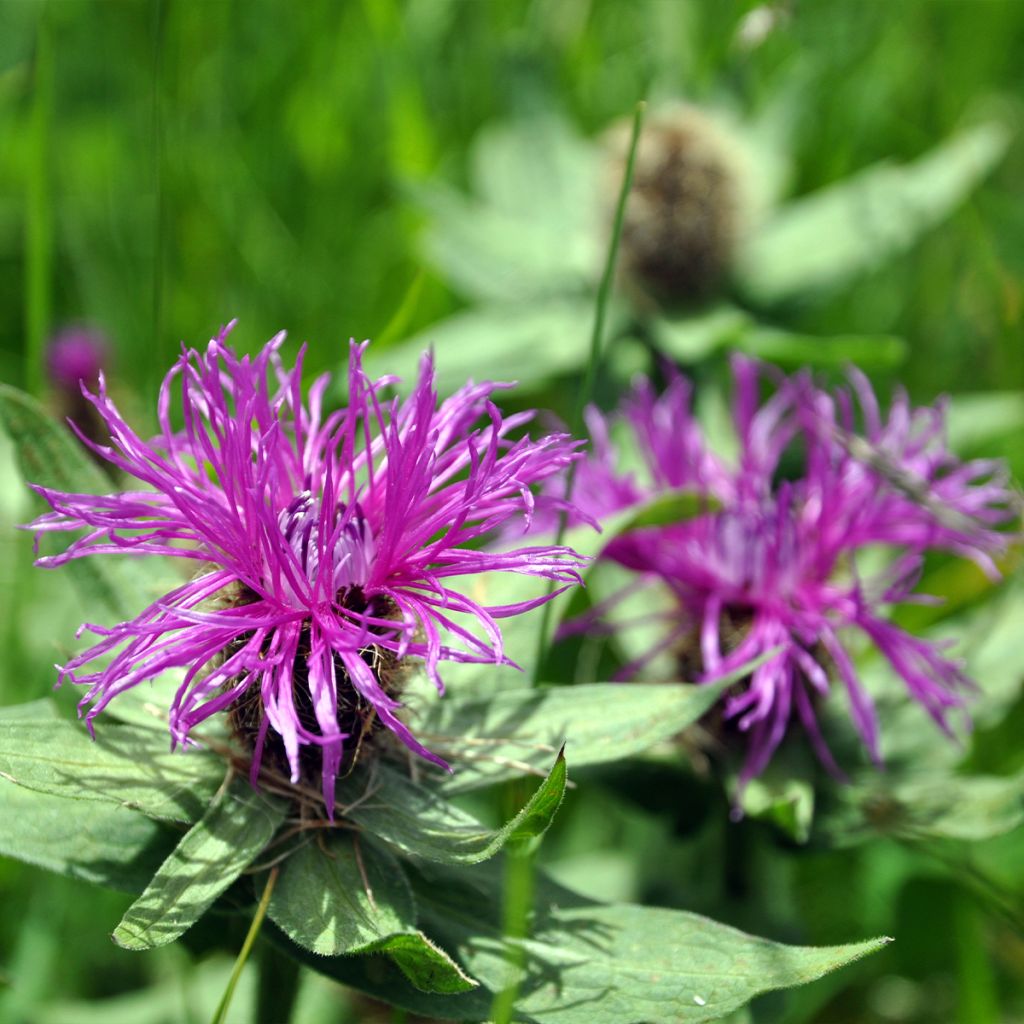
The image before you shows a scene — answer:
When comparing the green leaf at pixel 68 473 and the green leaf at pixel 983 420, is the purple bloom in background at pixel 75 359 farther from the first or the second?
the green leaf at pixel 983 420

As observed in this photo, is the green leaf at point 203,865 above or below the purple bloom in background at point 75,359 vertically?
below

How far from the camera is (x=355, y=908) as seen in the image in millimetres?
1228

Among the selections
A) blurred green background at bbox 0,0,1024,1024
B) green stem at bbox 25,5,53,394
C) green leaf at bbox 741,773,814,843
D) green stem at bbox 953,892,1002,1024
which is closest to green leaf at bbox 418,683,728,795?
green leaf at bbox 741,773,814,843

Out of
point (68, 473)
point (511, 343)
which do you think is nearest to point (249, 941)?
point (68, 473)

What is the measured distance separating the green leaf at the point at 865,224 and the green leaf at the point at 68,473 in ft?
5.32

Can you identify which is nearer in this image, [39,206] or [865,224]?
[39,206]

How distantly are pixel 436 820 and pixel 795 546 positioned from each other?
662mm

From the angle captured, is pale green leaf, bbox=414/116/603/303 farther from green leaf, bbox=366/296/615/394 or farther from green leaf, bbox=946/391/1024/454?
green leaf, bbox=946/391/1024/454

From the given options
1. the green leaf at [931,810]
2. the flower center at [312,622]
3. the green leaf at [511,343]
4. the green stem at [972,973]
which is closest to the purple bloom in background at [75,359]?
the green leaf at [511,343]

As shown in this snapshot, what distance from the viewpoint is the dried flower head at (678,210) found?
8.77ft

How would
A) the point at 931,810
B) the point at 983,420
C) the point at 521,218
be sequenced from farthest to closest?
the point at 521,218, the point at 983,420, the point at 931,810

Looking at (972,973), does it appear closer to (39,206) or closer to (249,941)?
(249,941)

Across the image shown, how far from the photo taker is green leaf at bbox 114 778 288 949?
44.6 inches

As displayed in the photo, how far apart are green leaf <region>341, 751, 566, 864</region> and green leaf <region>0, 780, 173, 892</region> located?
21cm
